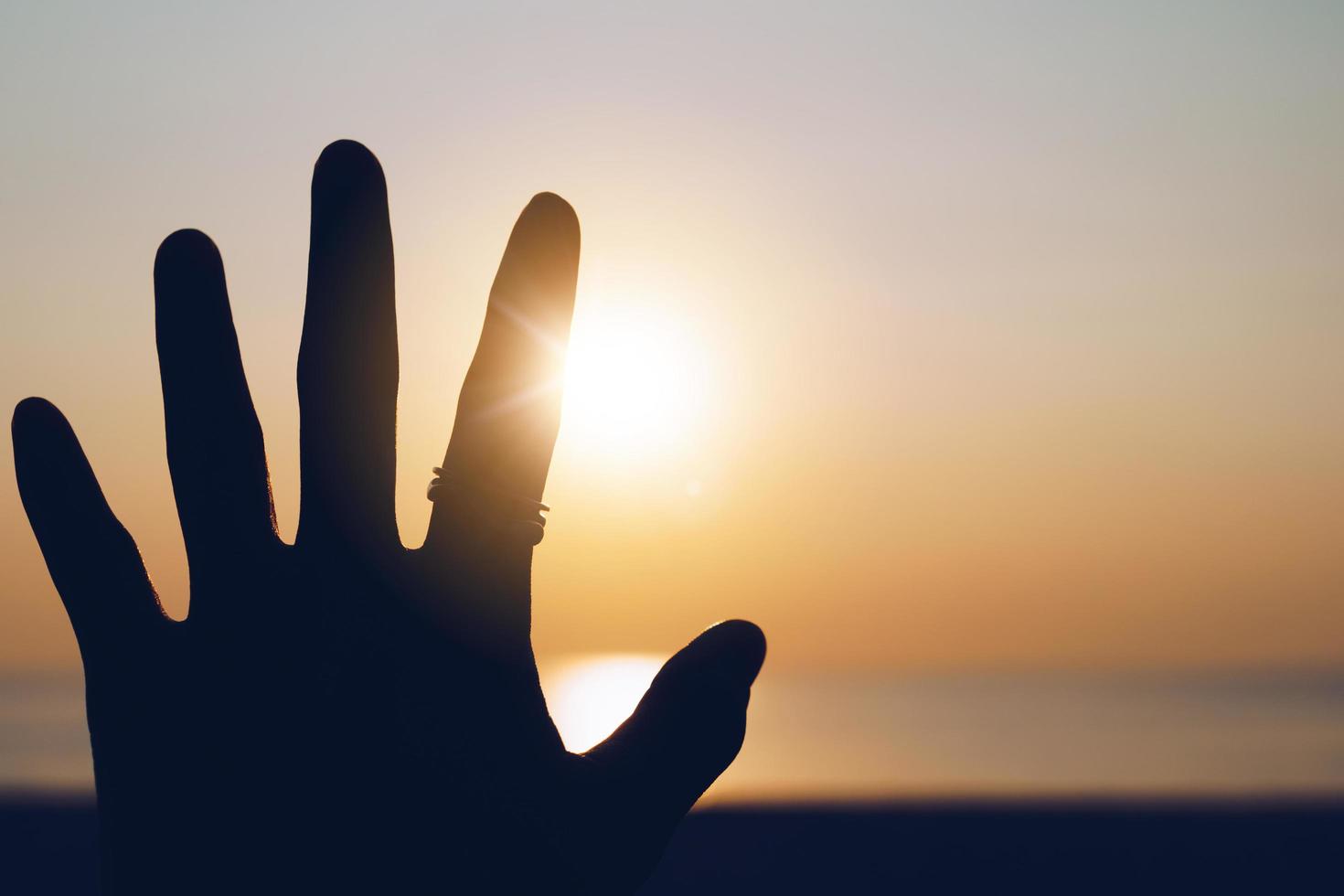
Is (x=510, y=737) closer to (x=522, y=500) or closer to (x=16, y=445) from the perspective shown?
(x=522, y=500)

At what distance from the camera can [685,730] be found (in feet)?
9.07

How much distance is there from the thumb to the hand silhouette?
0.01 metres

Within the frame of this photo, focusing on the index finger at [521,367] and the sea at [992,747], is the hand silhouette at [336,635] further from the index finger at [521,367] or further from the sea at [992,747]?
the sea at [992,747]

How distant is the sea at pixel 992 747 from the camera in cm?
1823

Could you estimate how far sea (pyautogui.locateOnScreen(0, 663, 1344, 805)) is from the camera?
18234 millimetres

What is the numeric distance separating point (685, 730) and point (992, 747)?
2609 centimetres

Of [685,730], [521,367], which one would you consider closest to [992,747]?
[685,730]

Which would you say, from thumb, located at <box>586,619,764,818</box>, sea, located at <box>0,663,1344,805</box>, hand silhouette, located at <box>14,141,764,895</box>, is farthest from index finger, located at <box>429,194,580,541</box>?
sea, located at <box>0,663,1344,805</box>

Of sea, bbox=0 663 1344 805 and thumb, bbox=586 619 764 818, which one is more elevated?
sea, bbox=0 663 1344 805

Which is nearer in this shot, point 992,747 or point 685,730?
point 685,730

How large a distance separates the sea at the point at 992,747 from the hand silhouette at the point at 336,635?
1300 cm

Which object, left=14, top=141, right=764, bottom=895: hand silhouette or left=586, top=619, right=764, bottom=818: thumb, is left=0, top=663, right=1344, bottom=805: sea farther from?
left=14, top=141, right=764, bottom=895: hand silhouette

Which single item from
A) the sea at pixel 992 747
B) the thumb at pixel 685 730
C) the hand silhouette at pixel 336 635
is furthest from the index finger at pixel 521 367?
the sea at pixel 992 747

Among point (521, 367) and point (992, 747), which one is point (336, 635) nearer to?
point (521, 367)
